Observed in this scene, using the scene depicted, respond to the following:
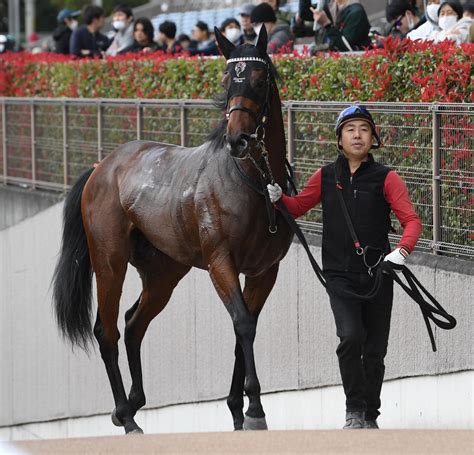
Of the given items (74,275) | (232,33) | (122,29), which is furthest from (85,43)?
(74,275)

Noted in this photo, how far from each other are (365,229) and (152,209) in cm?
198

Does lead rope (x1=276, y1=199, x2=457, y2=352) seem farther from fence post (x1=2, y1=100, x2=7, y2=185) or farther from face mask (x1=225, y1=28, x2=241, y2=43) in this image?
fence post (x1=2, y1=100, x2=7, y2=185)

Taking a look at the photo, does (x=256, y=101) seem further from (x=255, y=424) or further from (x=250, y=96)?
(x=255, y=424)

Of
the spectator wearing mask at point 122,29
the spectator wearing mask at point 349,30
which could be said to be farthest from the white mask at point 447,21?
the spectator wearing mask at point 122,29

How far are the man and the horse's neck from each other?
455 millimetres

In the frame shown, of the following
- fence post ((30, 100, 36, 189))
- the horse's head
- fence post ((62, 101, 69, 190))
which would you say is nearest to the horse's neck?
the horse's head

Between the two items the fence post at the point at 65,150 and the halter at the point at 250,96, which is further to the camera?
the fence post at the point at 65,150

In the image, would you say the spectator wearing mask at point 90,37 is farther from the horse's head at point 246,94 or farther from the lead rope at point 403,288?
the lead rope at point 403,288

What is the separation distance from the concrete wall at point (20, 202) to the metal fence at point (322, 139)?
0.26 metres

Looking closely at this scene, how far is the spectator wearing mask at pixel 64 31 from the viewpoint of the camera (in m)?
22.4

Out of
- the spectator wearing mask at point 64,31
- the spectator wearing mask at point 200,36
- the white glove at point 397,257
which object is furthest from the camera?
the spectator wearing mask at point 64,31

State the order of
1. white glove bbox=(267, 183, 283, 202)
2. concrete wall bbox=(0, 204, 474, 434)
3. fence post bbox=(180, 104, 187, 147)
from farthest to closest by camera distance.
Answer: fence post bbox=(180, 104, 187, 147) → concrete wall bbox=(0, 204, 474, 434) → white glove bbox=(267, 183, 283, 202)

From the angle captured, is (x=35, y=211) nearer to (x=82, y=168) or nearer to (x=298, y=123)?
(x=82, y=168)

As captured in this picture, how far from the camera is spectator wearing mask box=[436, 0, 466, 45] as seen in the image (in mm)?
12805
